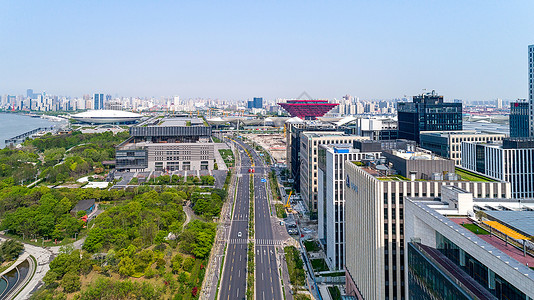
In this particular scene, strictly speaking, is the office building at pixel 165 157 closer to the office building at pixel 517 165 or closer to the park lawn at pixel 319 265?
the park lawn at pixel 319 265

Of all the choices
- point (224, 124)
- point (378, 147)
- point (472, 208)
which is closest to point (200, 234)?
point (378, 147)

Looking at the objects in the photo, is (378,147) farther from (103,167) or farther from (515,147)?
(103,167)

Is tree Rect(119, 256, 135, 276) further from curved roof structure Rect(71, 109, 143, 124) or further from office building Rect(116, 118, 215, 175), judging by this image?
curved roof structure Rect(71, 109, 143, 124)

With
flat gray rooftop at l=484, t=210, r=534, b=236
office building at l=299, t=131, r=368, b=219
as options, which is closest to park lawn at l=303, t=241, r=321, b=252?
office building at l=299, t=131, r=368, b=219

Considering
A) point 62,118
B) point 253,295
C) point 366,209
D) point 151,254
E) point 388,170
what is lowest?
point 253,295

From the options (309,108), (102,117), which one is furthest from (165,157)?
(102,117)

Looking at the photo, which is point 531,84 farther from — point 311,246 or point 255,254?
point 255,254
